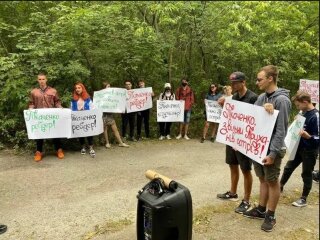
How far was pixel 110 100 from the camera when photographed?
9.45 m

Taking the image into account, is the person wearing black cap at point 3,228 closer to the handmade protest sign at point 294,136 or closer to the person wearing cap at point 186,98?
the handmade protest sign at point 294,136

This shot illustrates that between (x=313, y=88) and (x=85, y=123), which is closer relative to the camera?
(x=85, y=123)

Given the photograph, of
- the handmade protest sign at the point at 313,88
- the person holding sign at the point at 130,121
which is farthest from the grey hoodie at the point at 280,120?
the handmade protest sign at the point at 313,88

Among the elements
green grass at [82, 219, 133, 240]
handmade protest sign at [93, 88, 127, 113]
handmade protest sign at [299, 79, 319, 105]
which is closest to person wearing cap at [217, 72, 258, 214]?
green grass at [82, 219, 133, 240]

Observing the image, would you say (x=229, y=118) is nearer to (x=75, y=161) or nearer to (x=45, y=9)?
(x=75, y=161)

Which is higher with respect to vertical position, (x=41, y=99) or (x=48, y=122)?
(x=41, y=99)

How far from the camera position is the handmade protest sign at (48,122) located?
7957mm

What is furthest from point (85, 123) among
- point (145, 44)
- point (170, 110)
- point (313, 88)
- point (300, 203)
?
point (313, 88)

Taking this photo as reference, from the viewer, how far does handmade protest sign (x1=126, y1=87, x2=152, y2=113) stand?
32.1 ft

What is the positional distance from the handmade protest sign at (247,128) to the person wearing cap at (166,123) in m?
4.91

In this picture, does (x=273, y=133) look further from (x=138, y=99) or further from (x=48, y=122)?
(x=138, y=99)

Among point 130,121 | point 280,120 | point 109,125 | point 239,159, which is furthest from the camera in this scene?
point 130,121

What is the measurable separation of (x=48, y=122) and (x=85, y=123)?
0.88 m

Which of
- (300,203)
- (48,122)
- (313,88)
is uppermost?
(313,88)
